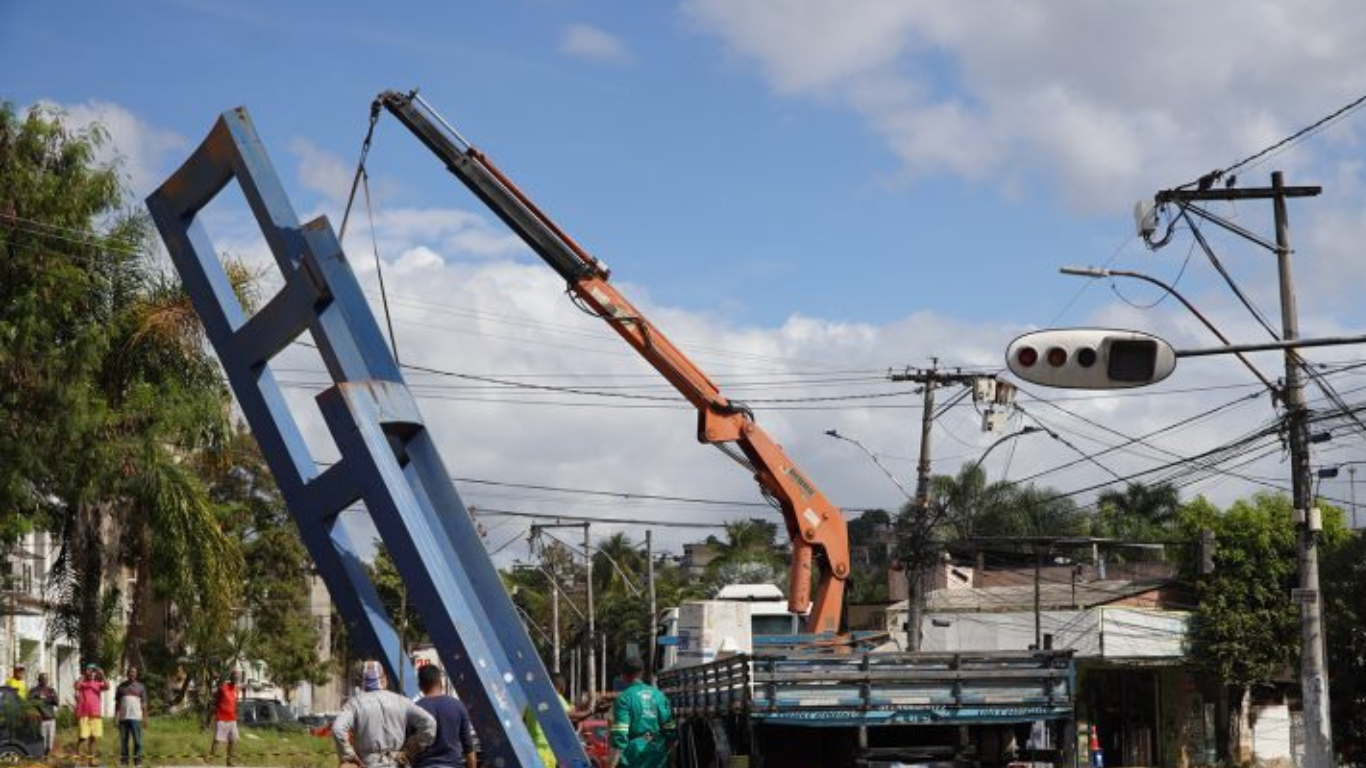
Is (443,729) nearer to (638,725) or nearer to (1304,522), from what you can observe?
(638,725)

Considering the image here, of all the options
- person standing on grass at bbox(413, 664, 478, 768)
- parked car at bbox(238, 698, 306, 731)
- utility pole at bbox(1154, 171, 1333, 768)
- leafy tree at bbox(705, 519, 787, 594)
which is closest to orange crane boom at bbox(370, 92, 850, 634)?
utility pole at bbox(1154, 171, 1333, 768)

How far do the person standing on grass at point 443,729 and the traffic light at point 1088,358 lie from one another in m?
4.74

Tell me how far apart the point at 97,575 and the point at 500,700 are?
732 inches

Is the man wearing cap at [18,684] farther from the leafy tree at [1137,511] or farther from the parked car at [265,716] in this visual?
the leafy tree at [1137,511]

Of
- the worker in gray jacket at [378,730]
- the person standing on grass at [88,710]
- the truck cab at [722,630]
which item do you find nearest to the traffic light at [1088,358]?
the worker in gray jacket at [378,730]

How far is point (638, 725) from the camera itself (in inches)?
591

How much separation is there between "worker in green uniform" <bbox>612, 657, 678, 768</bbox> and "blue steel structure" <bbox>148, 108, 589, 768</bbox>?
106cm

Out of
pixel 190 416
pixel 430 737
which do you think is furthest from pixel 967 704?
pixel 190 416

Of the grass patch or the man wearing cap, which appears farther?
the grass patch

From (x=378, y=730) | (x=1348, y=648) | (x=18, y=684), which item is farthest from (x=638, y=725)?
(x=1348, y=648)

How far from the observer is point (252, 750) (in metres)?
35.6

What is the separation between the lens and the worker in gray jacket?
11.5 meters

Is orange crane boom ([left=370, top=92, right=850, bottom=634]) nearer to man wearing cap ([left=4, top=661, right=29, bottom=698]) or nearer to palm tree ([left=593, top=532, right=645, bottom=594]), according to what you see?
man wearing cap ([left=4, top=661, right=29, bottom=698])

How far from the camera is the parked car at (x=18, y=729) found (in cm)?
2446
